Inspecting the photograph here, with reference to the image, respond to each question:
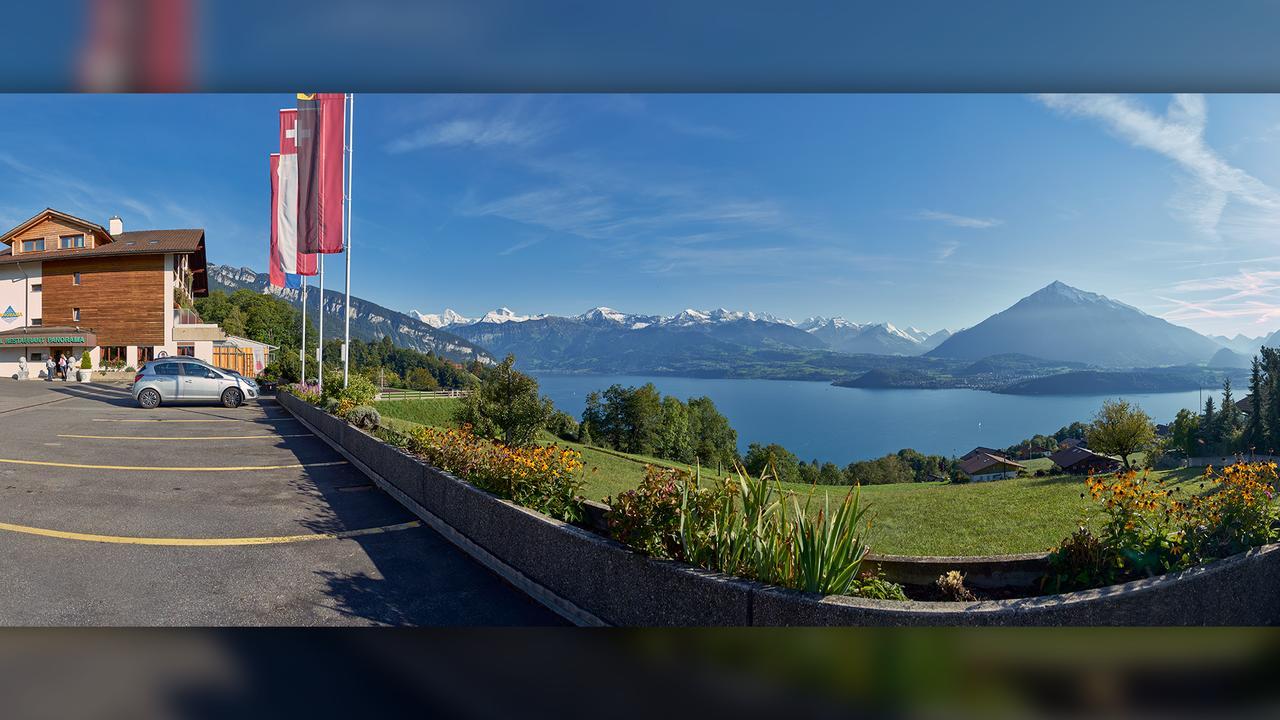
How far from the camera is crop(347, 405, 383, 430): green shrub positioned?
5.24m

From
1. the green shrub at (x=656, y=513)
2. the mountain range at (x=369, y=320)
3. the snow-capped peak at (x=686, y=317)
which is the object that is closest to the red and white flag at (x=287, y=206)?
the mountain range at (x=369, y=320)

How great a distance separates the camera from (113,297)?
316cm

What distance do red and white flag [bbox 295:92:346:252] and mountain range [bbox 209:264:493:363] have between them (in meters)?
0.48

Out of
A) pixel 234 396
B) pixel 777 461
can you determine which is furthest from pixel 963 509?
pixel 234 396

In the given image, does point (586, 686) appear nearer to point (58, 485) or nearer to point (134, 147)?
point (58, 485)

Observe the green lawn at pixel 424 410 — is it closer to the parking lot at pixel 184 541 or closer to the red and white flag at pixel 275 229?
the parking lot at pixel 184 541

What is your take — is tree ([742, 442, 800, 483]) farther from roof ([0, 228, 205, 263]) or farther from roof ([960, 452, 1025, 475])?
roof ([0, 228, 205, 263])

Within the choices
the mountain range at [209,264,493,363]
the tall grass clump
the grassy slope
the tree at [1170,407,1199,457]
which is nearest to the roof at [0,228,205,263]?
the mountain range at [209,264,493,363]

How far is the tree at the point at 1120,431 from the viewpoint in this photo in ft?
7.82

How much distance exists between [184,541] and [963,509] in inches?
153

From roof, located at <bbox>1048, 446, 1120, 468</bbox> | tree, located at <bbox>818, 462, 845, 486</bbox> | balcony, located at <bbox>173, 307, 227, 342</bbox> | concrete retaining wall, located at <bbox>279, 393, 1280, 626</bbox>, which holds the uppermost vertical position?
balcony, located at <bbox>173, 307, 227, 342</bbox>

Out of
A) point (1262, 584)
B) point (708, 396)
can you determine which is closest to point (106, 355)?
point (708, 396)

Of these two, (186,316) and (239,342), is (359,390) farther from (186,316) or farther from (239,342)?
(186,316)

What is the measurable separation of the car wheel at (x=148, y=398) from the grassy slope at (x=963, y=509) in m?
2.90
